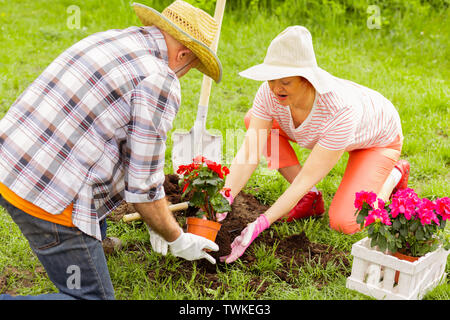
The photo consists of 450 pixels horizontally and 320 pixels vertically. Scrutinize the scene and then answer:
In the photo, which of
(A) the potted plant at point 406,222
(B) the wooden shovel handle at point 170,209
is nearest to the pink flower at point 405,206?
(A) the potted plant at point 406,222

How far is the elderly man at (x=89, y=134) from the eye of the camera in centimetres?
203

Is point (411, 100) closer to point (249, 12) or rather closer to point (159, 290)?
point (249, 12)

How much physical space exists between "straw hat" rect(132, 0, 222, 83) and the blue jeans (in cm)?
89

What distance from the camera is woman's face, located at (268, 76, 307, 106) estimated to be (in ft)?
9.13

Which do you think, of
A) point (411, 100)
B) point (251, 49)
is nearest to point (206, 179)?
point (411, 100)

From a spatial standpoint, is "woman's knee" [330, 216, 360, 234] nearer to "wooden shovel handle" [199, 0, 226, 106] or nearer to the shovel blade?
the shovel blade

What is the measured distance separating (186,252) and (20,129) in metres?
0.93

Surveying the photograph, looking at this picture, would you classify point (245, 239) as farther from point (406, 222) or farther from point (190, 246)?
point (406, 222)

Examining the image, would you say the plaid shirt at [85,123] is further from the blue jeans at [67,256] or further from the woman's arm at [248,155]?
the woman's arm at [248,155]

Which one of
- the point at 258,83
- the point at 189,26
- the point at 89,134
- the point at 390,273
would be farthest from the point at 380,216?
the point at 258,83

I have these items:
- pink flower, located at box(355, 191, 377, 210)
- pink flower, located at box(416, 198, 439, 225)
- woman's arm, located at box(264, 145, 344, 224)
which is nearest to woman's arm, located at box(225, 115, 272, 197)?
woman's arm, located at box(264, 145, 344, 224)

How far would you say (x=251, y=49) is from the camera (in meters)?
6.28

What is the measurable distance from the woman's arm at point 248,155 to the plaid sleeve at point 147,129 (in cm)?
115

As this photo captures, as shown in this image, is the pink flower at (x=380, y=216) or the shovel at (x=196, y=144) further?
the shovel at (x=196, y=144)
